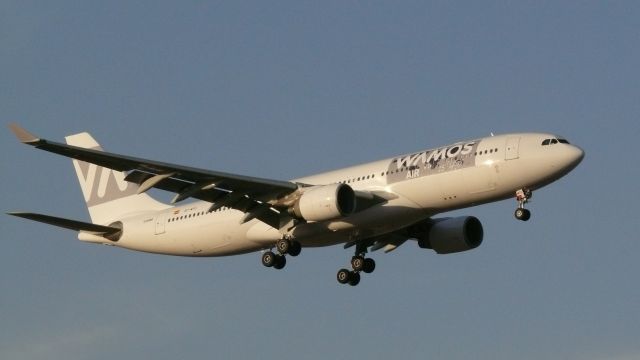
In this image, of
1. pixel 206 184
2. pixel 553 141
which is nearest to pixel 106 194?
pixel 206 184

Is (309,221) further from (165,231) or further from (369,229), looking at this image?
(165,231)

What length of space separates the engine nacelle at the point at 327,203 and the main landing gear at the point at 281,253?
191 centimetres

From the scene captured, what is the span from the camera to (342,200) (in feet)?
167

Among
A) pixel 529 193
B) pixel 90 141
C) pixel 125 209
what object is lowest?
pixel 529 193

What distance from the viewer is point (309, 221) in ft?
171

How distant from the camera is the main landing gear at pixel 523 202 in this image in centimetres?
5003

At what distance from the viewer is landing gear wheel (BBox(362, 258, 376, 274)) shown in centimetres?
5703

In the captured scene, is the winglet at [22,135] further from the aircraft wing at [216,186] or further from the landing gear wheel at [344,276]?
the landing gear wheel at [344,276]

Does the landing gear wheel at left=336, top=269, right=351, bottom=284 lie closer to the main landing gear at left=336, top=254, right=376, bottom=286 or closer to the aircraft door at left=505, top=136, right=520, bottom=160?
the main landing gear at left=336, top=254, right=376, bottom=286

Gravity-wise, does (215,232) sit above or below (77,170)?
below

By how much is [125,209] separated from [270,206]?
34.9ft

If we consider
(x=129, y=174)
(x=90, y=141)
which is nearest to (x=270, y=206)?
(x=129, y=174)

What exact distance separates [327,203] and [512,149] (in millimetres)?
6888

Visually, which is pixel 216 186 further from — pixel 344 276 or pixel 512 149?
pixel 512 149
